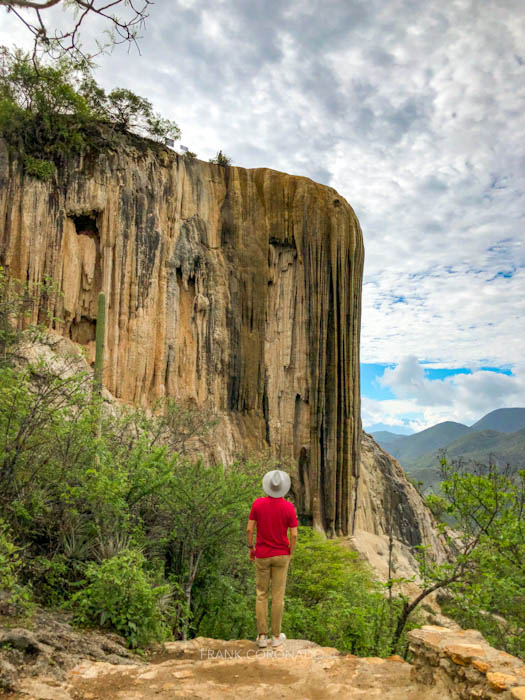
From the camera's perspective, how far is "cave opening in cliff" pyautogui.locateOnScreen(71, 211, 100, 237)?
67.4 ft

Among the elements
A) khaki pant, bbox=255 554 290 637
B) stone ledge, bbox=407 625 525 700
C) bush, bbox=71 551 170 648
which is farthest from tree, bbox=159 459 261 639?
stone ledge, bbox=407 625 525 700

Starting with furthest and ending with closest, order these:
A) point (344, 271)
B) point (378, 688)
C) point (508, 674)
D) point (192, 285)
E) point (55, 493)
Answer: point (344, 271), point (192, 285), point (55, 493), point (378, 688), point (508, 674)

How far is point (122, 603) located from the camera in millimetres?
5742

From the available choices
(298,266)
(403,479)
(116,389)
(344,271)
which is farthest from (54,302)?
(403,479)

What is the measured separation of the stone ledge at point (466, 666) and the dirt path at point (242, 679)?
0.15 m

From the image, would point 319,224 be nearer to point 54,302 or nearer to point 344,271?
point 344,271

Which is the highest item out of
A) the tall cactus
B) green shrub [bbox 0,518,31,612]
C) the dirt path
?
the tall cactus

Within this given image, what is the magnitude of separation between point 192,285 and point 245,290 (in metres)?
3.05

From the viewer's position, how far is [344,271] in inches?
1095

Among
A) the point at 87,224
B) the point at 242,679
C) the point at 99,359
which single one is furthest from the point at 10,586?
the point at 87,224

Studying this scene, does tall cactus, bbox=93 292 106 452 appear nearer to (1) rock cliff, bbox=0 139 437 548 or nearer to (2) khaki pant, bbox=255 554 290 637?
(2) khaki pant, bbox=255 554 290 637

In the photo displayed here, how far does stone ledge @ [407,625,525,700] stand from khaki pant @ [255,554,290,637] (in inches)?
62.5

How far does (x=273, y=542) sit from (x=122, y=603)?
1.87 meters

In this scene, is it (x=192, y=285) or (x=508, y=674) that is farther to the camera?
(x=192, y=285)
